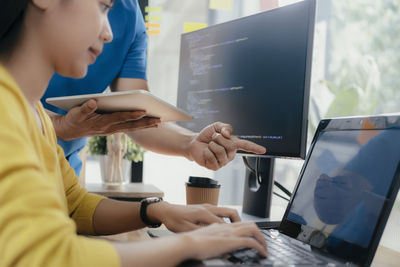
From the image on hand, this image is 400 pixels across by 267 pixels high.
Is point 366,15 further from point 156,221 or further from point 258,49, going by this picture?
point 156,221

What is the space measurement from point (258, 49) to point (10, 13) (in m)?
0.74

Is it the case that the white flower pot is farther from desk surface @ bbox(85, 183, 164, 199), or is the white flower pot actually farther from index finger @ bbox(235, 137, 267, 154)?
index finger @ bbox(235, 137, 267, 154)

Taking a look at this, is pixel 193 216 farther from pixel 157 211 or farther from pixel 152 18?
pixel 152 18

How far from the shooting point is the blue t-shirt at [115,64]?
51.6 inches

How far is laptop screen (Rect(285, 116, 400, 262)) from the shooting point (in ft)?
2.08

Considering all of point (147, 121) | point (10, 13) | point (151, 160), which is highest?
point (10, 13)

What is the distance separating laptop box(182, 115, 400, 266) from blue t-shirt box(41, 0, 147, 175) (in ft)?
2.54

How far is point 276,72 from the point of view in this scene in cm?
108

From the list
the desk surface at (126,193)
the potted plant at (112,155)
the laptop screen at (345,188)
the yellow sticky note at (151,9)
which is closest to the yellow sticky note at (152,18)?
the yellow sticky note at (151,9)

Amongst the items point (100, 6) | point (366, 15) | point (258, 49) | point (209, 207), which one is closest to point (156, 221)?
point (209, 207)

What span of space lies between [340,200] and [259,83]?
50 cm

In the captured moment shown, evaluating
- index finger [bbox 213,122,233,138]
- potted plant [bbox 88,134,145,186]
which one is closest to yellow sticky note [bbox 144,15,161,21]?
potted plant [bbox 88,134,145,186]

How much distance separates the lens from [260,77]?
1.12 meters

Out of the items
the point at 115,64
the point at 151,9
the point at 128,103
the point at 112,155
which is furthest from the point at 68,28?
the point at 151,9
